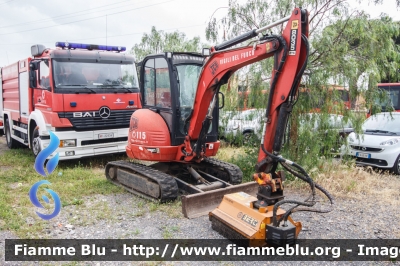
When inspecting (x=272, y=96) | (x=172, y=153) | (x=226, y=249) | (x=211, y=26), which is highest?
(x=211, y=26)

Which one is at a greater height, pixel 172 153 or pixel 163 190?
pixel 172 153

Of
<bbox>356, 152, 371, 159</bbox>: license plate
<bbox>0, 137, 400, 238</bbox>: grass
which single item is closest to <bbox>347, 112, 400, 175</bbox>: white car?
<bbox>356, 152, 371, 159</bbox>: license plate

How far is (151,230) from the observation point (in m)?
4.72

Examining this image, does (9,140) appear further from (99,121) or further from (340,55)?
(340,55)

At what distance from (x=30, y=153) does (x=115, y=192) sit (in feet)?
17.2

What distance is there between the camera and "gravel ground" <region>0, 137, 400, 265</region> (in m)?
4.58

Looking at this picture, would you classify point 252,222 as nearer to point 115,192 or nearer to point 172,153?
point 172,153

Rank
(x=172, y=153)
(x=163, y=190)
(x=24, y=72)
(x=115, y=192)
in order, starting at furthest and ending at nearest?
(x=24, y=72)
(x=115, y=192)
(x=172, y=153)
(x=163, y=190)

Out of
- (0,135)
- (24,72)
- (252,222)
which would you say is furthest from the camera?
(0,135)

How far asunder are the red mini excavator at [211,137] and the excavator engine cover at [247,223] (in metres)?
0.01

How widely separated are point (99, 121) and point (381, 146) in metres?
6.82

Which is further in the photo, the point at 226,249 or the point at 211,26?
the point at 211,26

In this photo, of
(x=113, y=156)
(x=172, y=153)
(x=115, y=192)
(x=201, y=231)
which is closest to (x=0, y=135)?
(x=113, y=156)

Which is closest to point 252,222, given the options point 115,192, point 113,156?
point 115,192
